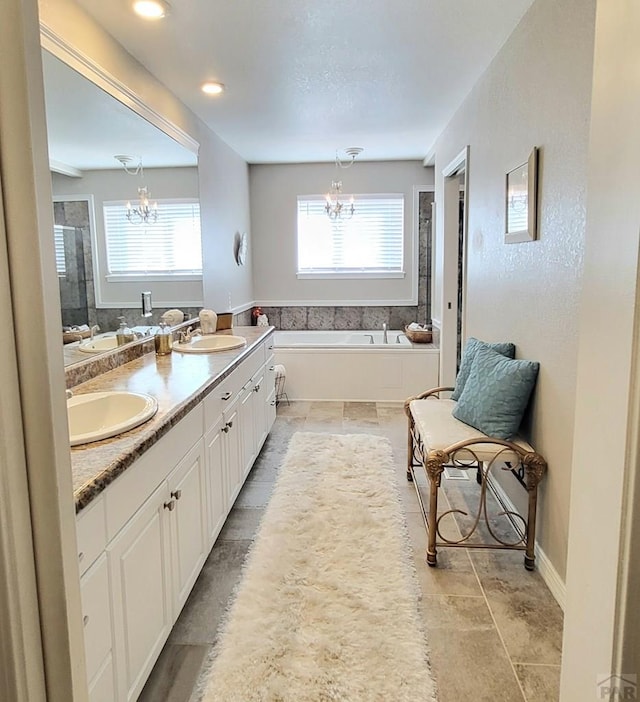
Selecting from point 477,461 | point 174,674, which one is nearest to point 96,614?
point 174,674

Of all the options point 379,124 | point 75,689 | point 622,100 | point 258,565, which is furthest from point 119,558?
point 379,124

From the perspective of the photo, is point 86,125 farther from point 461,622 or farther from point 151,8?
point 461,622

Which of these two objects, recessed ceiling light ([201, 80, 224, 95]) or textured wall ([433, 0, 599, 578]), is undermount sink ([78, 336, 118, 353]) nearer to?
recessed ceiling light ([201, 80, 224, 95])

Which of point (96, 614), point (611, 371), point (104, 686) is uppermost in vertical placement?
point (611, 371)

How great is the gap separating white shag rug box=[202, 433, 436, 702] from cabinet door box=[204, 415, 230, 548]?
0.73ft

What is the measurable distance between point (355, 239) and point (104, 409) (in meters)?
4.44

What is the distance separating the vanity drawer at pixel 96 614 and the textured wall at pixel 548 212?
5.40 ft

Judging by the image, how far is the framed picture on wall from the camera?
2.32 m

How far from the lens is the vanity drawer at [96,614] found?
1.24 metres

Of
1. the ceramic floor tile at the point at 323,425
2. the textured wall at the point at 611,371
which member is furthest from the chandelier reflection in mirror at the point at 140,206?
the textured wall at the point at 611,371

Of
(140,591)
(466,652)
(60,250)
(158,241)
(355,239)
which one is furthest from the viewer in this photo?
(355,239)

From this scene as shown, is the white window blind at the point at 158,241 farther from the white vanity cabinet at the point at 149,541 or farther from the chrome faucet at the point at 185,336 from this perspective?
the white vanity cabinet at the point at 149,541

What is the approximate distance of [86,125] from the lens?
2.45 meters

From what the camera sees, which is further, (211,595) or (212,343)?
(212,343)
